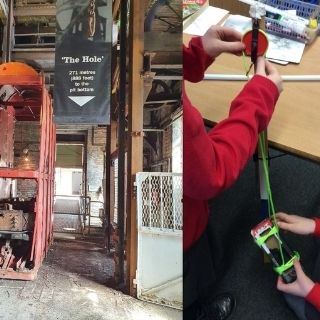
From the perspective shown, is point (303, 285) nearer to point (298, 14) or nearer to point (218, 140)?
point (218, 140)

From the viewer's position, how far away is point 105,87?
84cm

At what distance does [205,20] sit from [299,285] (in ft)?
2.98

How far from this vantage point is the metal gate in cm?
82

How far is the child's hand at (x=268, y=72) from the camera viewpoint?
3.36 ft

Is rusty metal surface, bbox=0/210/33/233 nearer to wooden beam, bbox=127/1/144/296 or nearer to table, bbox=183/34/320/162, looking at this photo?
wooden beam, bbox=127/1/144/296

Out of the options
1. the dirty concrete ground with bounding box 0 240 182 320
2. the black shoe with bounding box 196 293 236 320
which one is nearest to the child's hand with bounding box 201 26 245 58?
the dirty concrete ground with bounding box 0 240 182 320

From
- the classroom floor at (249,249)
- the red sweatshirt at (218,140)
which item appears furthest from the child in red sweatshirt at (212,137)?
the classroom floor at (249,249)

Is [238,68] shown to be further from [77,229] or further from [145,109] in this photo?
[77,229]

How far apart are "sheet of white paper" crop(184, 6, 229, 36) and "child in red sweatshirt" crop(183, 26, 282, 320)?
3.8 inches

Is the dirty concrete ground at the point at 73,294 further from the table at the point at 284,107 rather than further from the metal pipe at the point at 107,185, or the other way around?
the table at the point at 284,107

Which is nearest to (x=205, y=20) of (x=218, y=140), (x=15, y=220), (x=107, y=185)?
(x=218, y=140)

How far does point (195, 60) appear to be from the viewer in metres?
1.01

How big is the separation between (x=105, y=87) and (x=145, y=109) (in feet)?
0.33

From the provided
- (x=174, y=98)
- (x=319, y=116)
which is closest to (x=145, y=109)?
(x=174, y=98)
